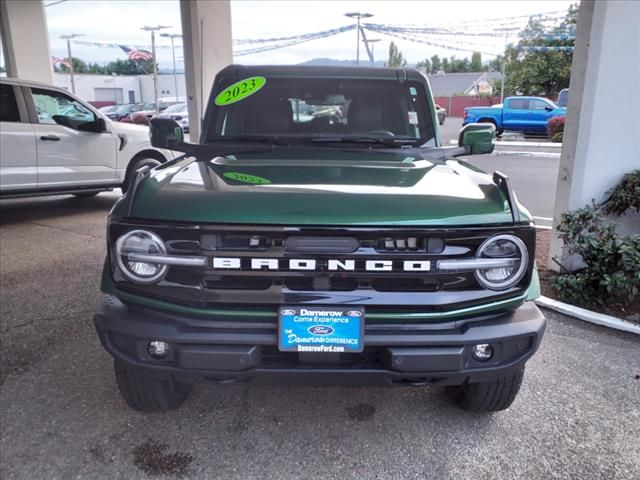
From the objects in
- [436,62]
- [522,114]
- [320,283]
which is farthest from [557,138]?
[436,62]

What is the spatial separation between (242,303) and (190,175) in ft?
2.53

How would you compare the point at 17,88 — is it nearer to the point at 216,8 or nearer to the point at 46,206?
the point at 46,206

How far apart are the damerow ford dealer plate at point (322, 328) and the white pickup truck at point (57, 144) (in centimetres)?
531

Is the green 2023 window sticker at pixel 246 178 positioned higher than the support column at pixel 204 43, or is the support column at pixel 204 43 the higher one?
the support column at pixel 204 43

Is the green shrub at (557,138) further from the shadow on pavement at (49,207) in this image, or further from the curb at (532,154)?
the shadow on pavement at (49,207)

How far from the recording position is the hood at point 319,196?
2.08 meters

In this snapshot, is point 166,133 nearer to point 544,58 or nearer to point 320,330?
point 320,330

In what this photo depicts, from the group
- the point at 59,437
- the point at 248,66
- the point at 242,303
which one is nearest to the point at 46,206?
A: the point at 248,66

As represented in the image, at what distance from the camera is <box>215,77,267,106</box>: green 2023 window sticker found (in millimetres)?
3533

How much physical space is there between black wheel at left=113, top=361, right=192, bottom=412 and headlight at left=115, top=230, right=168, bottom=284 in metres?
0.50

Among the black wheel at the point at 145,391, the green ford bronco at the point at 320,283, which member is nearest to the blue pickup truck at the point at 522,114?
the green ford bronco at the point at 320,283

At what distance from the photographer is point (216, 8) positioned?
1095 cm

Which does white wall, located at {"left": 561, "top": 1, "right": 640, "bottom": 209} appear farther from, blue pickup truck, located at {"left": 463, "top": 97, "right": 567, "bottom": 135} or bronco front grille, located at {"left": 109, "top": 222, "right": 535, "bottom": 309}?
blue pickup truck, located at {"left": 463, "top": 97, "right": 567, "bottom": 135}

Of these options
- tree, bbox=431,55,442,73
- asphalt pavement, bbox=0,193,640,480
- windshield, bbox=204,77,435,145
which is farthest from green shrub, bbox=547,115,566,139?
tree, bbox=431,55,442,73
